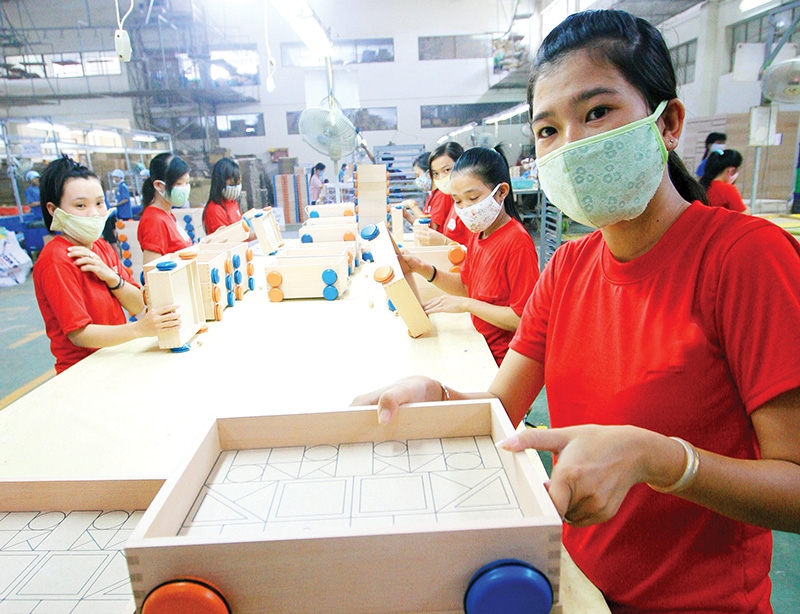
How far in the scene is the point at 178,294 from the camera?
2.02 metres

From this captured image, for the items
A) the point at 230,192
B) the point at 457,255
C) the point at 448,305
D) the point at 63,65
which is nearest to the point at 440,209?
the point at 230,192

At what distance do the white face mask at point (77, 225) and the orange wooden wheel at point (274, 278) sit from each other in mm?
849

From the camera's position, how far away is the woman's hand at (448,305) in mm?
2041

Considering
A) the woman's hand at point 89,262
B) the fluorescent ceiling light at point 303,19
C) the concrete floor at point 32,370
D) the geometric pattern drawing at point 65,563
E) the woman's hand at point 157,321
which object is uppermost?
the fluorescent ceiling light at point 303,19

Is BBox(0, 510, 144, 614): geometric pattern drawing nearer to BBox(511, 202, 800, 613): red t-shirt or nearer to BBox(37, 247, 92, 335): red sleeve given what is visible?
BBox(511, 202, 800, 613): red t-shirt

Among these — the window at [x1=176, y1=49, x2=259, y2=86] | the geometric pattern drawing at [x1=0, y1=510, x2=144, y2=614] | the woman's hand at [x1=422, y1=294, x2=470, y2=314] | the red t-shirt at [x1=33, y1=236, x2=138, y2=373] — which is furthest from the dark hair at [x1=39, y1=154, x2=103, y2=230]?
the window at [x1=176, y1=49, x2=259, y2=86]

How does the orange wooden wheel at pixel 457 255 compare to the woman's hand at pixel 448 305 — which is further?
the orange wooden wheel at pixel 457 255

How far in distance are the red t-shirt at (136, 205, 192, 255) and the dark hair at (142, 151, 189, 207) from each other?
0.12 m

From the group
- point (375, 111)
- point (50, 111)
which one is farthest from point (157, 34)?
point (375, 111)

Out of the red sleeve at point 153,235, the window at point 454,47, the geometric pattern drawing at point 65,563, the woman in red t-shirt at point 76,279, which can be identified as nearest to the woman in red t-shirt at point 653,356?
the geometric pattern drawing at point 65,563

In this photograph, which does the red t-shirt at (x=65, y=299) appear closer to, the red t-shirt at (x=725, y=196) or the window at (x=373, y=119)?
the red t-shirt at (x=725, y=196)

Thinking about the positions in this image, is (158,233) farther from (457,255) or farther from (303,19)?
(457,255)

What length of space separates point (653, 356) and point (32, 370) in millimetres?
4885

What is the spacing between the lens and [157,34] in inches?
534
